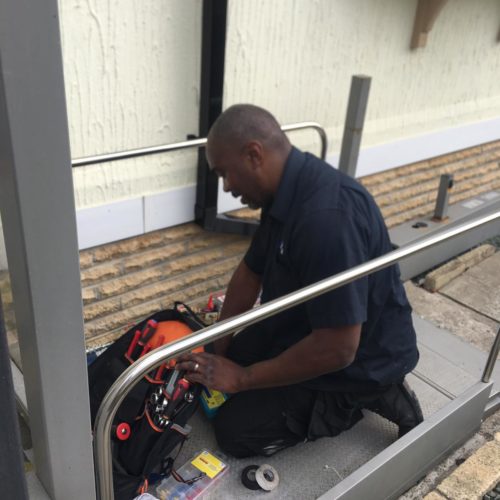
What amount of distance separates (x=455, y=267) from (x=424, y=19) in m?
1.69

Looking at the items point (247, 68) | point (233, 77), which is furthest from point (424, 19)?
point (233, 77)

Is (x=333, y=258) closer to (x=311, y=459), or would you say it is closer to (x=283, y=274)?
(x=283, y=274)

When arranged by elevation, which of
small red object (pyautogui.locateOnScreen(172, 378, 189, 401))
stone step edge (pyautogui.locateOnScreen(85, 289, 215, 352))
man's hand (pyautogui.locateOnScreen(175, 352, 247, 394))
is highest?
man's hand (pyautogui.locateOnScreen(175, 352, 247, 394))

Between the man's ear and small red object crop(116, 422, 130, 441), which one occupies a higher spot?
the man's ear

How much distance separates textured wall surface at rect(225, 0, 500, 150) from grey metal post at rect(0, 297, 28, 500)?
2434mm

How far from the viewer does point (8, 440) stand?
1.01 m

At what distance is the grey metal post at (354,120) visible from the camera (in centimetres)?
303

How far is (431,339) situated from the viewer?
9.95ft

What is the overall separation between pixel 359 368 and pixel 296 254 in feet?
1.67

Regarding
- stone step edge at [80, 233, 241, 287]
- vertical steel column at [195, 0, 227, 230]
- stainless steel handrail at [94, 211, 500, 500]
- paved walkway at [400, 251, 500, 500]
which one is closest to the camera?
stainless steel handrail at [94, 211, 500, 500]

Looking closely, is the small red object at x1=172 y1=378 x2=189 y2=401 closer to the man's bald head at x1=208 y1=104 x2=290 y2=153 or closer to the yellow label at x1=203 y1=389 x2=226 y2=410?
the yellow label at x1=203 y1=389 x2=226 y2=410

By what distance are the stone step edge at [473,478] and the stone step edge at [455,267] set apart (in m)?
1.46

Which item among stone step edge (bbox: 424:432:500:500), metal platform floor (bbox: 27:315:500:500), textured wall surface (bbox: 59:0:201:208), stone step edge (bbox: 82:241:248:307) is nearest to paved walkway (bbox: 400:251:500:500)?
stone step edge (bbox: 424:432:500:500)

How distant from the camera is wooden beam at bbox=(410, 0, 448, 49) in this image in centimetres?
383
